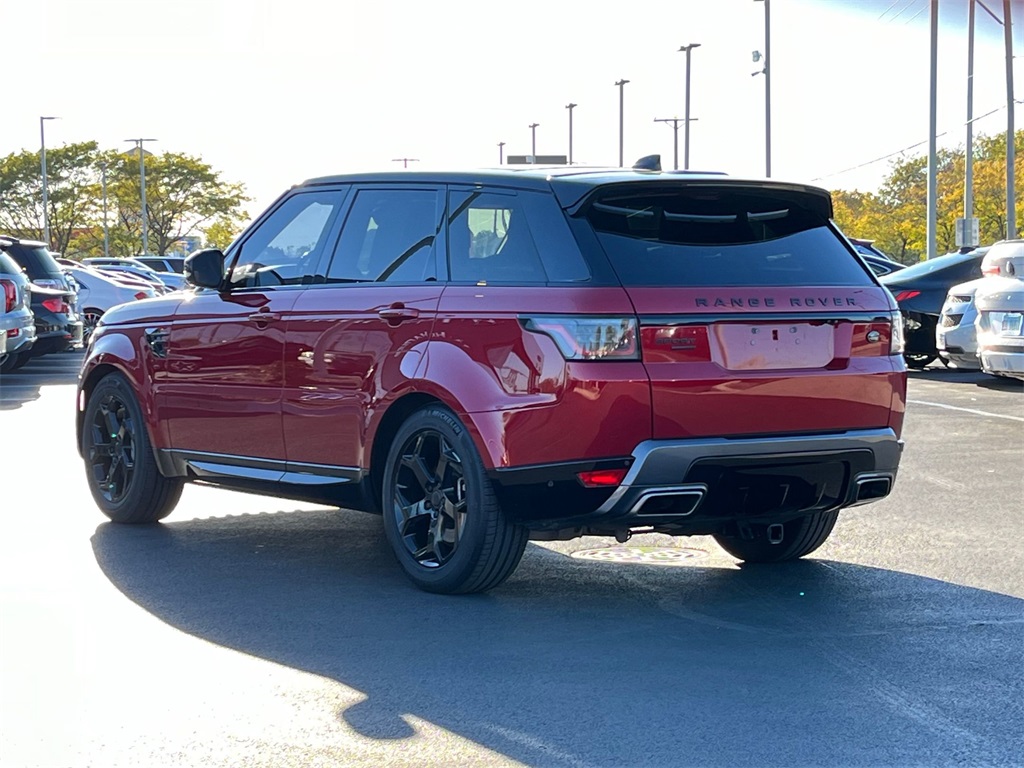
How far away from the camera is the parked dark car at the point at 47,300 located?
71.9 feet

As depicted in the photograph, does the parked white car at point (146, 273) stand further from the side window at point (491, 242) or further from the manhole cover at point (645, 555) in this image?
the side window at point (491, 242)

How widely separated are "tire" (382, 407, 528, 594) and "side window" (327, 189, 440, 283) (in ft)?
2.26

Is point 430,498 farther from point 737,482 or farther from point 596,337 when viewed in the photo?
point 737,482

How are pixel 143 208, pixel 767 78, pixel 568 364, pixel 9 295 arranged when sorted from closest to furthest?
pixel 568 364
pixel 9 295
pixel 767 78
pixel 143 208

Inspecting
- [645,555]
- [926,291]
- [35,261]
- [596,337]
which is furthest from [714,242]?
[35,261]

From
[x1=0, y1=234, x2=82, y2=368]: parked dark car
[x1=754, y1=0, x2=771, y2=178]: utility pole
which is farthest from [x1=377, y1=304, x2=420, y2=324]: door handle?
[x1=754, y1=0, x2=771, y2=178]: utility pole

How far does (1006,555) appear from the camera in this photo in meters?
7.55

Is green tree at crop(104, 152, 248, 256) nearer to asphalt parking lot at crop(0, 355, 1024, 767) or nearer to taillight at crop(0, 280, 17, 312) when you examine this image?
taillight at crop(0, 280, 17, 312)

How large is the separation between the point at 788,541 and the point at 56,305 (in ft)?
54.6

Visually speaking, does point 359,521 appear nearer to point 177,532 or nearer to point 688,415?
point 177,532

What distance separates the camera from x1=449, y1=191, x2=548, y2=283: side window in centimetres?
632

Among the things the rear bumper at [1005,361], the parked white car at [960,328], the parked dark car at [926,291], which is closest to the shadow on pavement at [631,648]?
the rear bumper at [1005,361]

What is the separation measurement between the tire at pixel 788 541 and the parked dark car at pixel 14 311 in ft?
45.7

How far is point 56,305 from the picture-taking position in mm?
22078
